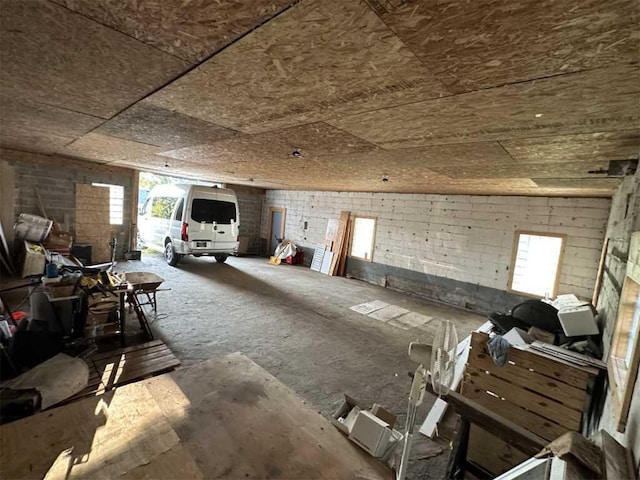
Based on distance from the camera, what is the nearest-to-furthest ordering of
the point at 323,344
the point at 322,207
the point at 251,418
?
the point at 251,418 → the point at 323,344 → the point at 322,207

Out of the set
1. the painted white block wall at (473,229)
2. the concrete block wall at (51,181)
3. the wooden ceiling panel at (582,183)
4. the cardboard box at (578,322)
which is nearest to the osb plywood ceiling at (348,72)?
the wooden ceiling panel at (582,183)

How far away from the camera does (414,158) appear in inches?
122

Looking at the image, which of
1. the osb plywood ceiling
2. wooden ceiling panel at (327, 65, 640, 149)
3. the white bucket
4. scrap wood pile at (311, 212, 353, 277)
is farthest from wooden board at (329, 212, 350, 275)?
the white bucket

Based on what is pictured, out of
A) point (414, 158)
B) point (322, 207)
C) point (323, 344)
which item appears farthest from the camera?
point (322, 207)

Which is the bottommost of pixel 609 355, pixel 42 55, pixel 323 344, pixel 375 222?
pixel 323 344

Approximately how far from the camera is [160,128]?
2.67 metres

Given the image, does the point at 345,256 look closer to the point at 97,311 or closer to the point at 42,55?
the point at 97,311

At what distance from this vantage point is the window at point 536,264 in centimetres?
516

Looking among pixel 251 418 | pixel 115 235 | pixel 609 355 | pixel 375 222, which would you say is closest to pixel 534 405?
pixel 609 355

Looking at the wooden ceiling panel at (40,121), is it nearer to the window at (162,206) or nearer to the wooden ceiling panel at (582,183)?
the window at (162,206)

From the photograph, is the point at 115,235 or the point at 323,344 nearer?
the point at 323,344

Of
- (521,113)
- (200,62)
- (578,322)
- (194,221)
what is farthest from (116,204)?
(578,322)

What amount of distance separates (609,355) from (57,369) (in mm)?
3974

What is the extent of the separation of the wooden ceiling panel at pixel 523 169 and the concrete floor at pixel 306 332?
8.10 feet
